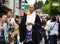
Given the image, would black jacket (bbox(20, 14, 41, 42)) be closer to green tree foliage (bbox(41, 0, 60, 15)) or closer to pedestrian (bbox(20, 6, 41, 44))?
pedestrian (bbox(20, 6, 41, 44))

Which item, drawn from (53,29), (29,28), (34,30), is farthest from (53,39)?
(29,28)

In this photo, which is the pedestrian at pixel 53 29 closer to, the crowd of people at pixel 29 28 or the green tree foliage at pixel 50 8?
the crowd of people at pixel 29 28

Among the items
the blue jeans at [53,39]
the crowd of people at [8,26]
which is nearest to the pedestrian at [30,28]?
the crowd of people at [8,26]

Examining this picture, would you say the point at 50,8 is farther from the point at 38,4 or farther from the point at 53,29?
the point at 53,29

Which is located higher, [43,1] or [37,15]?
[43,1]

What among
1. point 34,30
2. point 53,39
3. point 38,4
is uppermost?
point 38,4

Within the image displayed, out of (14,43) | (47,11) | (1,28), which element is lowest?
(14,43)

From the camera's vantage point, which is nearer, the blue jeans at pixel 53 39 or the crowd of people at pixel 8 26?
the crowd of people at pixel 8 26

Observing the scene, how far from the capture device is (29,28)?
164 inches

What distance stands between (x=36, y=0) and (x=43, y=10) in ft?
0.74

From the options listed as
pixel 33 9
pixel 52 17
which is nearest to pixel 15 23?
pixel 33 9

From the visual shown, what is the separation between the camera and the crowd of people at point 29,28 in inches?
161

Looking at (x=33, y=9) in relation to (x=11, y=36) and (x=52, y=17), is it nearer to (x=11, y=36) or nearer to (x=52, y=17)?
(x=52, y=17)

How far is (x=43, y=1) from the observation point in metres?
4.13
